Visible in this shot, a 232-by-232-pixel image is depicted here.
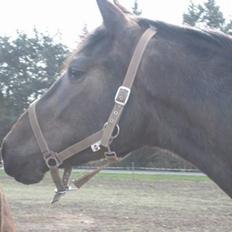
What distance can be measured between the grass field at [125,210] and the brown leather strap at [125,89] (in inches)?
266

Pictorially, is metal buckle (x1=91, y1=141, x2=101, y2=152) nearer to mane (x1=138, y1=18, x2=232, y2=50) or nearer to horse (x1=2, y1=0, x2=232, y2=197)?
horse (x1=2, y1=0, x2=232, y2=197)

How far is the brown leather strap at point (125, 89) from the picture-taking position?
2.70 m

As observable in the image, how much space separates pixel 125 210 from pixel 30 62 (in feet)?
112

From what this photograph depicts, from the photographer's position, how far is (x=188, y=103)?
107 inches

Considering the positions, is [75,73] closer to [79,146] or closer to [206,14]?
[79,146]

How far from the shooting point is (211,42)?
274 centimetres

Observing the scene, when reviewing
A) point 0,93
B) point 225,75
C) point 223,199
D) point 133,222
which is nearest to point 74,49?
point 225,75

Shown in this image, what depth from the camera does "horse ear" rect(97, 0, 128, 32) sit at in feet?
9.13

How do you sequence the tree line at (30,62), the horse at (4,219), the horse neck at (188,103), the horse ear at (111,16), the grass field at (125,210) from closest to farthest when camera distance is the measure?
the horse neck at (188,103)
the horse ear at (111,16)
the horse at (4,219)
the grass field at (125,210)
the tree line at (30,62)

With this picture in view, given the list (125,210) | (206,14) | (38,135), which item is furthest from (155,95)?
(206,14)

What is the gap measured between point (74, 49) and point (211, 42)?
2.49 ft

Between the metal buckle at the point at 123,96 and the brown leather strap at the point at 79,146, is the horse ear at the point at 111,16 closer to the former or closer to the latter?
the metal buckle at the point at 123,96

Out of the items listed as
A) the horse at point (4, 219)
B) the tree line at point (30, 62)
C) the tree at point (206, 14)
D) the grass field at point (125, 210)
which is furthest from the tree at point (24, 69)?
the horse at point (4, 219)

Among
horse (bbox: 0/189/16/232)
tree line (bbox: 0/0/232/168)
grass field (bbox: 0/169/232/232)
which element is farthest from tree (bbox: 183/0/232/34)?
horse (bbox: 0/189/16/232)
